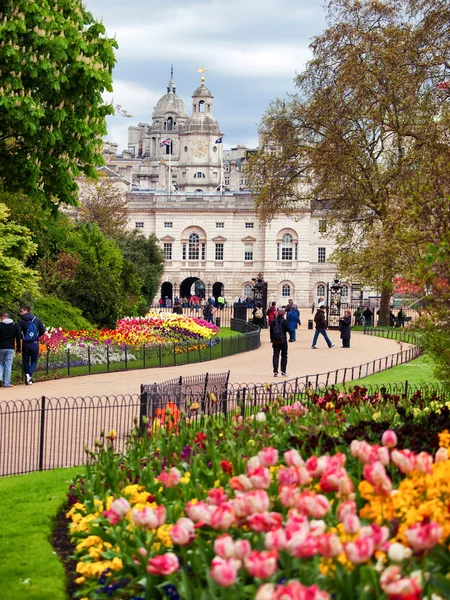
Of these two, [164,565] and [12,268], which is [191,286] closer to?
[12,268]

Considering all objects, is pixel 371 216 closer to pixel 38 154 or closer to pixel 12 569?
pixel 38 154

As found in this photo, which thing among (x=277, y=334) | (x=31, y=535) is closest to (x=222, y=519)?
(x=31, y=535)

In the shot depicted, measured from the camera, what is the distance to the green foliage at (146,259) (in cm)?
4706

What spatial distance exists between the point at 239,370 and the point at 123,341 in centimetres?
564

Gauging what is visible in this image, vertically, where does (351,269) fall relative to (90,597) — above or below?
above

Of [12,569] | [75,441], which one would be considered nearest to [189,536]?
[12,569]

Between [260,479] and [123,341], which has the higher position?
[260,479]

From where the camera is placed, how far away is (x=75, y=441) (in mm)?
13227

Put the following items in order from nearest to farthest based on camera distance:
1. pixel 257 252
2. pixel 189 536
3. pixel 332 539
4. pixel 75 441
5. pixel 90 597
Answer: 1. pixel 332 539
2. pixel 189 536
3. pixel 90 597
4. pixel 75 441
5. pixel 257 252

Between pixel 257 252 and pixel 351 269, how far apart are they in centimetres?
4182

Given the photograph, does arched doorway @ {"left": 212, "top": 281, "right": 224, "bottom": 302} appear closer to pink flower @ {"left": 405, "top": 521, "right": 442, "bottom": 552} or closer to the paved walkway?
the paved walkway

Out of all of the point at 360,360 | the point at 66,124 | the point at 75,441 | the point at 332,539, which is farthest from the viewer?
the point at 360,360

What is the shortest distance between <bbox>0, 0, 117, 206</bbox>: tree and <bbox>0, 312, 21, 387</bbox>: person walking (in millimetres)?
2654

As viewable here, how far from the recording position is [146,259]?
4881cm
